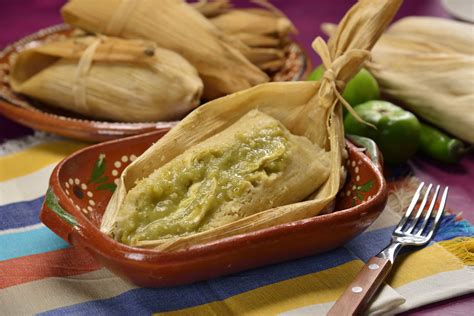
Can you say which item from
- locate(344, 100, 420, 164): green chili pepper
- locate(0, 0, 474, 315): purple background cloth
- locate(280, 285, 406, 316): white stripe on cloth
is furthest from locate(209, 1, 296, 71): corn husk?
locate(280, 285, 406, 316): white stripe on cloth

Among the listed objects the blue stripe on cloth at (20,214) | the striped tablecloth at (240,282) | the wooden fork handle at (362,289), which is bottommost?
the blue stripe on cloth at (20,214)

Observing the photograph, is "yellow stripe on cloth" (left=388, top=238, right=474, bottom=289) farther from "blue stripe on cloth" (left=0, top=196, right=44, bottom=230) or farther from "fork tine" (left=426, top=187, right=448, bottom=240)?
"blue stripe on cloth" (left=0, top=196, right=44, bottom=230)

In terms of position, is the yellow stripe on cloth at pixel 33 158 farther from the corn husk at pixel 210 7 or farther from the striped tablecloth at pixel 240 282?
the corn husk at pixel 210 7

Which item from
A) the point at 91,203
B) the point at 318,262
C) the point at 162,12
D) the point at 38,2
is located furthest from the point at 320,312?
the point at 38,2

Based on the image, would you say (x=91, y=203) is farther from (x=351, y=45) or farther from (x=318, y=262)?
(x=351, y=45)

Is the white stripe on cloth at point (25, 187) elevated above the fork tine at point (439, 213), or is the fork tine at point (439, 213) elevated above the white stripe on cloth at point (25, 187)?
the fork tine at point (439, 213)

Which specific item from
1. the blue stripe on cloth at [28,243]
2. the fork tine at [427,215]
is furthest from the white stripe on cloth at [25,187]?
the fork tine at [427,215]
